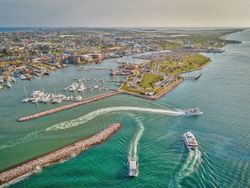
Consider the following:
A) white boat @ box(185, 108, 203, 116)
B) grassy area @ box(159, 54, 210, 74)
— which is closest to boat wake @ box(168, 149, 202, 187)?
white boat @ box(185, 108, 203, 116)

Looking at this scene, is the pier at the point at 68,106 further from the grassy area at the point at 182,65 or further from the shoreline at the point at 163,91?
the grassy area at the point at 182,65

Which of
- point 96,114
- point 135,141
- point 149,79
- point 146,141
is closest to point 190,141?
point 146,141

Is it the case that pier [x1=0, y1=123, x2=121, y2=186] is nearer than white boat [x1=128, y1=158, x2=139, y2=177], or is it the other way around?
white boat [x1=128, y1=158, x2=139, y2=177]

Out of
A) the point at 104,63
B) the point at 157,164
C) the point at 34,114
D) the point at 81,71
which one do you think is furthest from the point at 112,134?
the point at 104,63

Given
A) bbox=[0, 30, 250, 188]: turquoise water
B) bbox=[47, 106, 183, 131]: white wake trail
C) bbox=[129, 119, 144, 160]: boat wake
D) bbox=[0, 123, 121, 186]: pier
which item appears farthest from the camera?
bbox=[47, 106, 183, 131]: white wake trail

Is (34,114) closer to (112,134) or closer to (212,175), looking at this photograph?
(112,134)

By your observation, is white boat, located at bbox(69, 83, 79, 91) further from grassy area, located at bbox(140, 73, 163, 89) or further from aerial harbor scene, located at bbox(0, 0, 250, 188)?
grassy area, located at bbox(140, 73, 163, 89)
